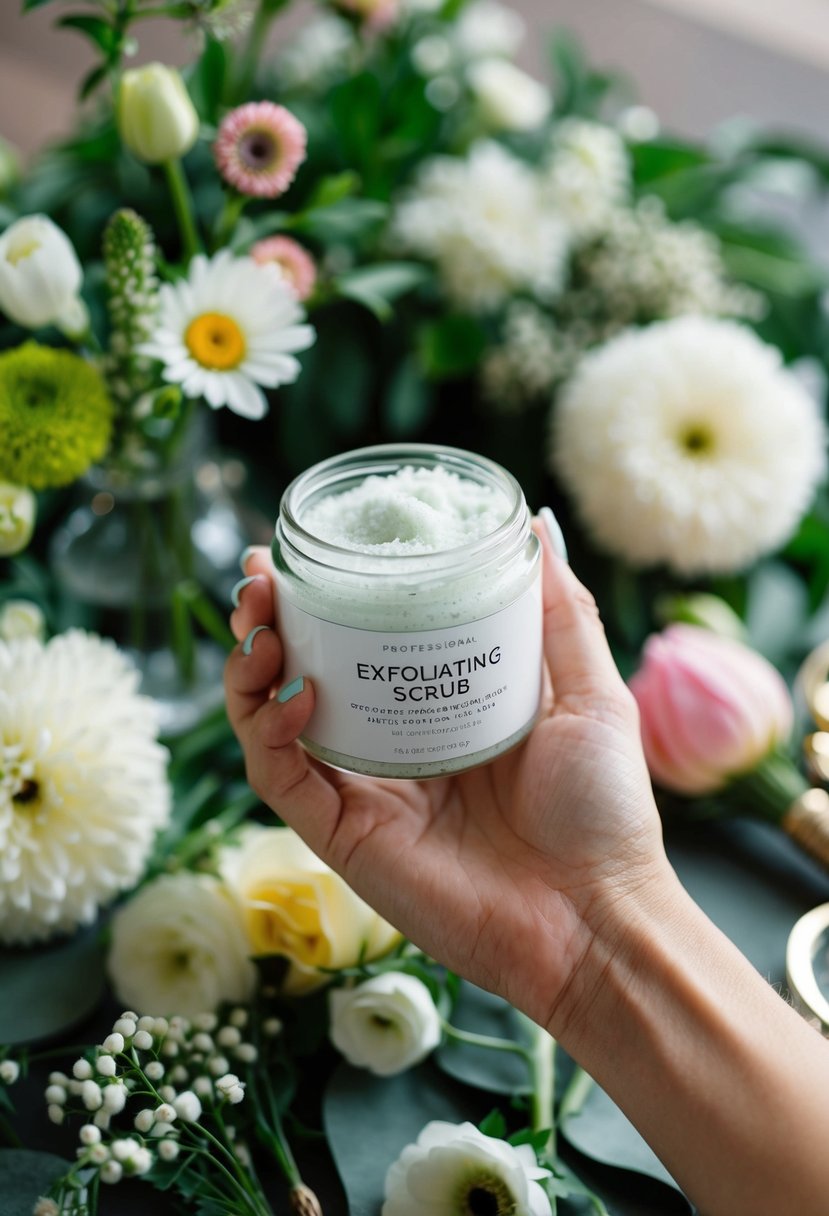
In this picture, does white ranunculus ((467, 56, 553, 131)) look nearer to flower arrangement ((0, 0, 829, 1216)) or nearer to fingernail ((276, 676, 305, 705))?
flower arrangement ((0, 0, 829, 1216))

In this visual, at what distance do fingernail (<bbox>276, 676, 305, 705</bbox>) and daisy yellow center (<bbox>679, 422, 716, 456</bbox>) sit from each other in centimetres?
49

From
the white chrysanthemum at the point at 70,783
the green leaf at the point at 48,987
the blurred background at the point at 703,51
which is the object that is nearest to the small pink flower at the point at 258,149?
the white chrysanthemum at the point at 70,783

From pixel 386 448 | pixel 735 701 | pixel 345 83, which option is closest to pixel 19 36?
pixel 345 83

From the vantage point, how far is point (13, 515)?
72cm

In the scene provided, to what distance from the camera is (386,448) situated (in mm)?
704

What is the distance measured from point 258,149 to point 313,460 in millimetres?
384

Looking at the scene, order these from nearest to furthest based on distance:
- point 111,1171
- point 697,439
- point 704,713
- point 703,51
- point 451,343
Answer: point 111,1171 < point 704,713 < point 697,439 < point 451,343 < point 703,51

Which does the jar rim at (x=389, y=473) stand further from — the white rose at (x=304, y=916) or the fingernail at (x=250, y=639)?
the white rose at (x=304, y=916)

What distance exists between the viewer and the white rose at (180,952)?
27.0 inches

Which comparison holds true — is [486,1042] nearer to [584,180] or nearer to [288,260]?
[288,260]

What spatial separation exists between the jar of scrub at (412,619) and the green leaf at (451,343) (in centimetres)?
43

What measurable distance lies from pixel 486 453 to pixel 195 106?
17.2 inches

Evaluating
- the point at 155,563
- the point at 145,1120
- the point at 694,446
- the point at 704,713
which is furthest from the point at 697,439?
the point at 145,1120

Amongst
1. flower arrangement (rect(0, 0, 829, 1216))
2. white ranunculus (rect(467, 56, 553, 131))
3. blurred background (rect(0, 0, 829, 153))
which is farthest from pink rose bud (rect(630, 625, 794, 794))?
blurred background (rect(0, 0, 829, 153))
